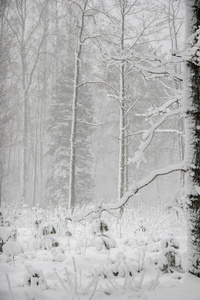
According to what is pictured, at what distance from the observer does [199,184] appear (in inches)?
97.7

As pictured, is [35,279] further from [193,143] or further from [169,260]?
[193,143]

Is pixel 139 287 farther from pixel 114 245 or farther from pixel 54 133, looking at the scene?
pixel 54 133

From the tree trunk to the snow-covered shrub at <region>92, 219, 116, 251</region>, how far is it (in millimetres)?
1770

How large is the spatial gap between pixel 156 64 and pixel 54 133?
40.9 ft

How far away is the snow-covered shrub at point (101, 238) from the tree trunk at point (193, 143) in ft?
5.81

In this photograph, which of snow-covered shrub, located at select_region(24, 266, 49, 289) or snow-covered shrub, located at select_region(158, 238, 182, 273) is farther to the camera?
snow-covered shrub, located at select_region(158, 238, 182, 273)

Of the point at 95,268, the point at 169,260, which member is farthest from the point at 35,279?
the point at 169,260

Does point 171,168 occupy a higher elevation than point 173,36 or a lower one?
lower

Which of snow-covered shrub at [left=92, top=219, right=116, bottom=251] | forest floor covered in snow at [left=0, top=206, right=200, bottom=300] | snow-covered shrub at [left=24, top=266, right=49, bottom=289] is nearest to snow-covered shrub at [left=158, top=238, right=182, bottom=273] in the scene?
forest floor covered in snow at [left=0, top=206, right=200, bottom=300]

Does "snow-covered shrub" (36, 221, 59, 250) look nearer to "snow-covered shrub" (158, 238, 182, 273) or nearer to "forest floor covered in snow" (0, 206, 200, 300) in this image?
"forest floor covered in snow" (0, 206, 200, 300)

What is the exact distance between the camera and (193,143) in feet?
8.32

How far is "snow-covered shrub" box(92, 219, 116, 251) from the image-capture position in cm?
387

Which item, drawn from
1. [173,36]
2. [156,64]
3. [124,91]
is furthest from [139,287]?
[173,36]

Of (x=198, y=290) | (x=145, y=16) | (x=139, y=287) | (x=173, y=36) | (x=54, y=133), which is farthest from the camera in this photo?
(x=54, y=133)
